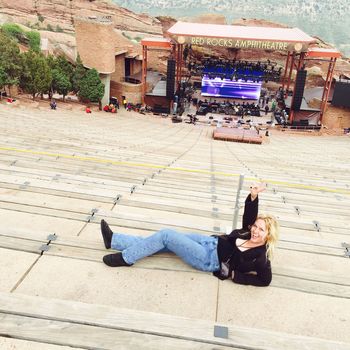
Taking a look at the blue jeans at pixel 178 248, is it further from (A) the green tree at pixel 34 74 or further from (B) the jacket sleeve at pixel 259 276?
(A) the green tree at pixel 34 74

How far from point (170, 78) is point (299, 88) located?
43.3 ft

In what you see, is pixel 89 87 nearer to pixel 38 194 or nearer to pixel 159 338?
pixel 38 194

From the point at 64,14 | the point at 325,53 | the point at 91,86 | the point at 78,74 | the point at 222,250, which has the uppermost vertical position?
the point at 64,14

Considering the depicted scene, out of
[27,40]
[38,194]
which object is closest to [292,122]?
[27,40]

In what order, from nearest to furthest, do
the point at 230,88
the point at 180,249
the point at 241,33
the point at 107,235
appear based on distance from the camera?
the point at 180,249 < the point at 107,235 < the point at 241,33 < the point at 230,88

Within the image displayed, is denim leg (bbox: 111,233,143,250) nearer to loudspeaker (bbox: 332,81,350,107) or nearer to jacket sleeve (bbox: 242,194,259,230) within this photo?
Result: jacket sleeve (bbox: 242,194,259,230)

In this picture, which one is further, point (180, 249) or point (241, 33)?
point (241, 33)

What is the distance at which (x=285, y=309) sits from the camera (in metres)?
3.40

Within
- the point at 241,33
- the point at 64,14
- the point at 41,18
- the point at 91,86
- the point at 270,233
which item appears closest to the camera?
the point at 270,233

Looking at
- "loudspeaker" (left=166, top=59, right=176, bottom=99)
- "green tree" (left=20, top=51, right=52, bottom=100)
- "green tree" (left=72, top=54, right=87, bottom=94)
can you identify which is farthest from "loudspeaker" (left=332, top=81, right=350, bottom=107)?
"green tree" (left=20, top=51, right=52, bottom=100)

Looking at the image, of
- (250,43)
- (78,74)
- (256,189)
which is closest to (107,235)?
(256,189)

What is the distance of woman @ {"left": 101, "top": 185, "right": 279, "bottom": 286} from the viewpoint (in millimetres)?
3723

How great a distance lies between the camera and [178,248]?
3.90 m

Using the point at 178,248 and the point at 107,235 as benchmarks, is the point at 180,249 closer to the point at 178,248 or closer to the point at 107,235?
the point at 178,248
